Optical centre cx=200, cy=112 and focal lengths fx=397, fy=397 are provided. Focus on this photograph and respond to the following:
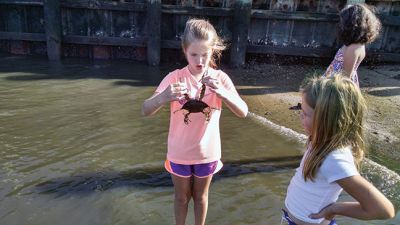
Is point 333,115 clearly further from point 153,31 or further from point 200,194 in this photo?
point 153,31

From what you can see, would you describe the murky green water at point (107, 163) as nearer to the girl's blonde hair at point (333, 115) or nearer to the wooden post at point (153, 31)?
the girl's blonde hair at point (333, 115)

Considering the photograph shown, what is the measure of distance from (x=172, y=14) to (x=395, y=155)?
6062mm

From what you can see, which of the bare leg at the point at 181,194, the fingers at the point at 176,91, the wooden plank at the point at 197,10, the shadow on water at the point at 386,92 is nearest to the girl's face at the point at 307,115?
the fingers at the point at 176,91

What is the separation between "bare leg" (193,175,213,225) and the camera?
2885 mm

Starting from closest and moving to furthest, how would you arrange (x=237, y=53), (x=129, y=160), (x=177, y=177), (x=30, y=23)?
1. (x=177, y=177)
2. (x=129, y=160)
3. (x=237, y=53)
4. (x=30, y=23)

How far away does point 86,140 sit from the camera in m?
5.28

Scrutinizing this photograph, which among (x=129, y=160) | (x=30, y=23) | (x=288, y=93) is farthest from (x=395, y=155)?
(x=30, y=23)

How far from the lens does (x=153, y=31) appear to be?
362 inches

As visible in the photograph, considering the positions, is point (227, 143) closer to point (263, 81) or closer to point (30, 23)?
point (263, 81)

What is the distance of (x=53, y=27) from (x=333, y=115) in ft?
28.8

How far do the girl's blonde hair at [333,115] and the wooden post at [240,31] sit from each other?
7237 mm

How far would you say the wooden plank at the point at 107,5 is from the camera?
9289 mm

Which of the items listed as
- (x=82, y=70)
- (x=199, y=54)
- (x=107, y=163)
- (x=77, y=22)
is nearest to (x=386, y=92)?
(x=107, y=163)

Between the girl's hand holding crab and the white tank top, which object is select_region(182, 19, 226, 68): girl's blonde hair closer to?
the girl's hand holding crab
